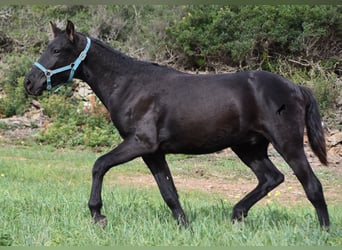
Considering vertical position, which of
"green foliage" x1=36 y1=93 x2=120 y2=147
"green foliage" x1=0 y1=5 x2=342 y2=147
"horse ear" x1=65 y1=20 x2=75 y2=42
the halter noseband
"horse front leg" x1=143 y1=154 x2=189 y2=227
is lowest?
"green foliage" x1=36 y1=93 x2=120 y2=147

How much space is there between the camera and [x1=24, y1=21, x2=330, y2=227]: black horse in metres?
5.66

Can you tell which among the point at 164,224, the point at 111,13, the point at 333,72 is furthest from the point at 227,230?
the point at 111,13

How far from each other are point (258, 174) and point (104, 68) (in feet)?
6.54

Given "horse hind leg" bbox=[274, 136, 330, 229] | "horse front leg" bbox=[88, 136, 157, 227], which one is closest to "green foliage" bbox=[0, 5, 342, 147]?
"horse hind leg" bbox=[274, 136, 330, 229]

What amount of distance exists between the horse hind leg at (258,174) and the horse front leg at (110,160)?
1174 millimetres

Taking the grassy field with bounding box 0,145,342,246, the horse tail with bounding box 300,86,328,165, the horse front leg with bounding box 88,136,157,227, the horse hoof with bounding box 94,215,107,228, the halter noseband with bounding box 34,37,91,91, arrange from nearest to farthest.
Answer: the grassy field with bounding box 0,145,342,246, the horse hoof with bounding box 94,215,107,228, the horse front leg with bounding box 88,136,157,227, the horse tail with bounding box 300,86,328,165, the halter noseband with bounding box 34,37,91,91

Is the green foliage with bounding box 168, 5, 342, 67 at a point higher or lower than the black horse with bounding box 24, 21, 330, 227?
lower

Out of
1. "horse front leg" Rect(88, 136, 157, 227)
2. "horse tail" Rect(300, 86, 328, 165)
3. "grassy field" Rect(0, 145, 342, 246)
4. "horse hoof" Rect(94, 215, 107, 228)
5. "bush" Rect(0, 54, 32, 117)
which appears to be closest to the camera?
"grassy field" Rect(0, 145, 342, 246)

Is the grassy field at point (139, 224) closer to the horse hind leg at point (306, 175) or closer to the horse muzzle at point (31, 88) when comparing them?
the horse hind leg at point (306, 175)

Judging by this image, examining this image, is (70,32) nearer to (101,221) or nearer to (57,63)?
(57,63)

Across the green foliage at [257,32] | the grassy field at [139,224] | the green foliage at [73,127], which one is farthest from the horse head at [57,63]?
the green foliage at [257,32]

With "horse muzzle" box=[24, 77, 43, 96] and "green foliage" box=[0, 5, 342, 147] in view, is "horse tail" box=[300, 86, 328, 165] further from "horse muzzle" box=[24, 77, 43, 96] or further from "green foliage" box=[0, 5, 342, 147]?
"green foliage" box=[0, 5, 342, 147]

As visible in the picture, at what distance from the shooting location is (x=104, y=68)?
6.19 metres

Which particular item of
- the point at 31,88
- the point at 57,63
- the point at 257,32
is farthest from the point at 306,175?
the point at 257,32
